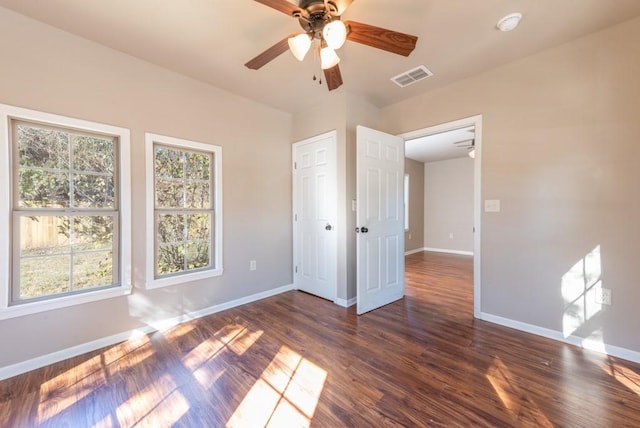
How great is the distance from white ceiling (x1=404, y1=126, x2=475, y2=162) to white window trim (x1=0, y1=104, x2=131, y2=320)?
3.91 metres

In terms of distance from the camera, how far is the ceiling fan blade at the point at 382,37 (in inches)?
61.1

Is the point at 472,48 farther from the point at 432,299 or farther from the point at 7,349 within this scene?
the point at 7,349

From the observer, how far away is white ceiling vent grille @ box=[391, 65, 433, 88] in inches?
102

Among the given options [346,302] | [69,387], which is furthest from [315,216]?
[69,387]

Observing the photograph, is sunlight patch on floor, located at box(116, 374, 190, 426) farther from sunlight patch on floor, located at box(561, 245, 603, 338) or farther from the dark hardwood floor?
sunlight patch on floor, located at box(561, 245, 603, 338)

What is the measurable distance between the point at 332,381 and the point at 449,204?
6.33 meters

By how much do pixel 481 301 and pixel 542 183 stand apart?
129 centimetres

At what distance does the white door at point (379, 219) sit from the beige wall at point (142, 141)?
1265 millimetres

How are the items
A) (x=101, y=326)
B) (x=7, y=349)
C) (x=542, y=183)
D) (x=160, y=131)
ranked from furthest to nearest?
(x=160, y=131) → (x=542, y=183) → (x=101, y=326) → (x=7, y=349)

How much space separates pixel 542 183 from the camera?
93.3 inches

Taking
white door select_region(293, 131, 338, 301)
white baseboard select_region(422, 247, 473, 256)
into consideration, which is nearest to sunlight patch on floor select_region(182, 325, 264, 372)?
white door select_region(293, 131, 338, 301)

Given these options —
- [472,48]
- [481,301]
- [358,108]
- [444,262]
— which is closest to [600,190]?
[481,301]

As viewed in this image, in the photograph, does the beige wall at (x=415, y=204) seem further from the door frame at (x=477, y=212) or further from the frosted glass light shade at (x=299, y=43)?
the frosted glass light shade at (x=299, y=43)

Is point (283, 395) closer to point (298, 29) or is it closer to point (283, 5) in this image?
point (283, 5)
